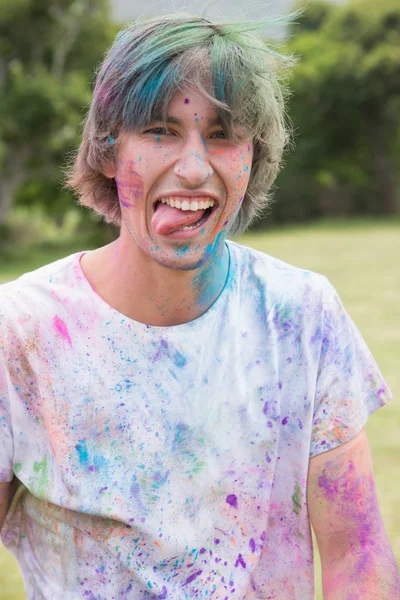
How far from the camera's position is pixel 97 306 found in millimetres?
1886

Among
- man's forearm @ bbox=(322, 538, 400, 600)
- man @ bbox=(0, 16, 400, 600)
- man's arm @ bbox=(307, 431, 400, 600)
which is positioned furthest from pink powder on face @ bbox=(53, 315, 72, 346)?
man's forearm @ bbox=(322, 538, 400, 600)

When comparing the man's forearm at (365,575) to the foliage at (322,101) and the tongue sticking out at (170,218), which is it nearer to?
the tongue sticking out at (170,218)

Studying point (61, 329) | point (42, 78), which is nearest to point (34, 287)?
point (61, 329)

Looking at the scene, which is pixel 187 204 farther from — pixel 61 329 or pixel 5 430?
pixel 5 430

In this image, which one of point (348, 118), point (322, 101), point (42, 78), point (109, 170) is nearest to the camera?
point (109, 170)

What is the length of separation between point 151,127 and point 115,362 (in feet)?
1.73

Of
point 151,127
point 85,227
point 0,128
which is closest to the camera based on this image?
point 151,127

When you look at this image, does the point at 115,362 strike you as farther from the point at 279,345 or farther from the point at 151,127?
the point at 151,127

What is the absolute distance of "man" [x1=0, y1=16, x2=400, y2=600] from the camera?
5.87 ft

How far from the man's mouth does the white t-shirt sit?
9.4 inches

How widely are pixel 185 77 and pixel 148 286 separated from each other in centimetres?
48

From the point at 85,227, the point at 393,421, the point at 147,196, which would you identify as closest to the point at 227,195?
the point at 147,196

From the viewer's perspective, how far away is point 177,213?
1.79 meters

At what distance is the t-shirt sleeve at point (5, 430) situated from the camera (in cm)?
181
